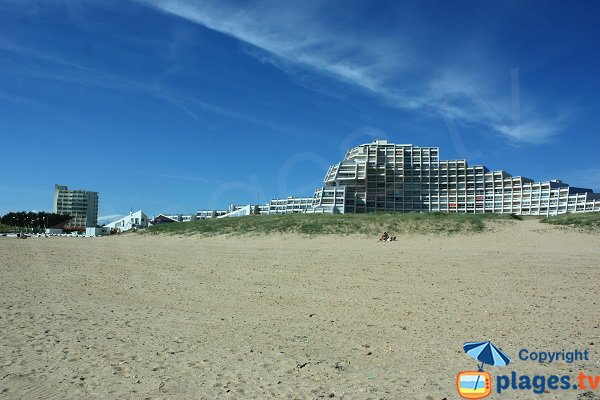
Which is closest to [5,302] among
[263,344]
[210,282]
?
[210,282]

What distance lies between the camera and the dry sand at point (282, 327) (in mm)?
5770

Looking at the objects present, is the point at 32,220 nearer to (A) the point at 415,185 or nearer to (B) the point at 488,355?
(A) the point at 415,185

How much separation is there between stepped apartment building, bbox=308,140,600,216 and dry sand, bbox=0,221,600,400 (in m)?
64.9

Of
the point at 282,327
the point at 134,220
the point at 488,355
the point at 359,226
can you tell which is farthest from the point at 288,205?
the point at 488,355

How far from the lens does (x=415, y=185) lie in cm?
8612

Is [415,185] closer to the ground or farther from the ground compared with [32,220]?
farther from the ground

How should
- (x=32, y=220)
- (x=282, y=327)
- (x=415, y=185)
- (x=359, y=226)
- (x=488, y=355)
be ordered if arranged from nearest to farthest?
(x=488, y=355)
(x=282, y=327)
(x=359, y=226)
(x=415, y=185)
(x=32, y=220)

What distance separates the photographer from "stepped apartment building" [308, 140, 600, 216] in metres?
81.2

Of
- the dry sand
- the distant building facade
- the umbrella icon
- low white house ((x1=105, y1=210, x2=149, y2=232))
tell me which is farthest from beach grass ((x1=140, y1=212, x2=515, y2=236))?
low white house ((x1=105, y1=210, x2=149, y2=232))

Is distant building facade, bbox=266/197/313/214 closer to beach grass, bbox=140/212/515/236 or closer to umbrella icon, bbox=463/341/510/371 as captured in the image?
beach grass, bbox=140/212/515/236

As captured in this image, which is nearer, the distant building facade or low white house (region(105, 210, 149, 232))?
low white house (region(105, 210, 149, 232))

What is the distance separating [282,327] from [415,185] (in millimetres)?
81058

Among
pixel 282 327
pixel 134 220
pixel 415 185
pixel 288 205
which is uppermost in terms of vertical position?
pixel 415 185

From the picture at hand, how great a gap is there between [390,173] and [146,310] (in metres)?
80.5
